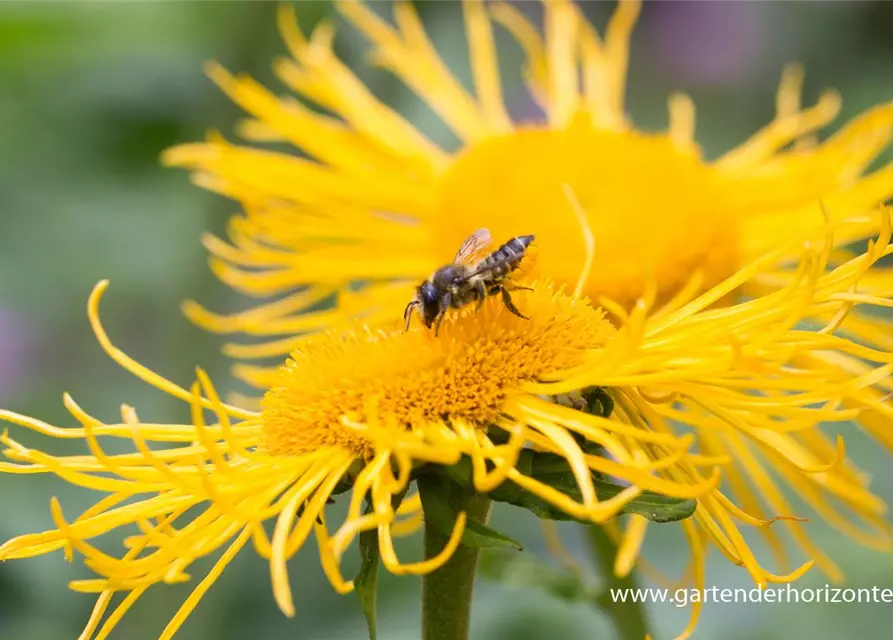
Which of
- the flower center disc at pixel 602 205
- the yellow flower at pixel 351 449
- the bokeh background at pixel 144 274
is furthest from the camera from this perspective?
the bokeh background at pixel 144 274

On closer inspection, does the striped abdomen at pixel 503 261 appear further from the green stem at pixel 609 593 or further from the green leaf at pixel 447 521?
the green stem at pixel 609 593

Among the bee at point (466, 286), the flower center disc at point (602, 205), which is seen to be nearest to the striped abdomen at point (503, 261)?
the bee at point (466, 286)

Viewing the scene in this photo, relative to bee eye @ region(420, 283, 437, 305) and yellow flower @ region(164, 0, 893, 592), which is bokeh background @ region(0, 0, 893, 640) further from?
bee eye @ region(420, 283, 437, 305)

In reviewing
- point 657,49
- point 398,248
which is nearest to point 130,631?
point 398,248

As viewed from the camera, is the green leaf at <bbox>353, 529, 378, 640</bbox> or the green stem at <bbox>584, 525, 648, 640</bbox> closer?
the green leaf at <bbox>353, 529, 378, 640</bbox>

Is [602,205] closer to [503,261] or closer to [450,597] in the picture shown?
[503,261]

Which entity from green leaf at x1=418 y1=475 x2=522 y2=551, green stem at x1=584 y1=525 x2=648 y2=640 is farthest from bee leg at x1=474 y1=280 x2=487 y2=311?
green stem at x1=584 y1=525 x2=648 y2=640
